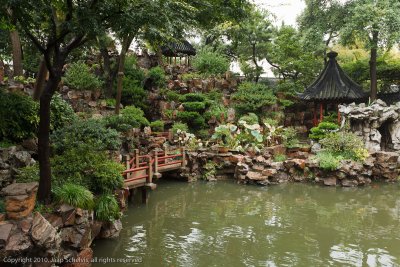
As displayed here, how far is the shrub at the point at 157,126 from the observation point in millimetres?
18375

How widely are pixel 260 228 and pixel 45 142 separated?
6031 millimetres

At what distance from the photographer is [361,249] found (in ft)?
27.7

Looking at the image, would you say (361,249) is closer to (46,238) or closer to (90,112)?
(46,238)

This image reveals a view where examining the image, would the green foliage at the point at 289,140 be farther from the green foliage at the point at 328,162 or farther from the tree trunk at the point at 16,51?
the tree trunk at the point at 16,51

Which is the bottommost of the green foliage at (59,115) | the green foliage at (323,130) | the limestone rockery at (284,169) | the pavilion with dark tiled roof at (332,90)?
the limestone rockery at (284,169)

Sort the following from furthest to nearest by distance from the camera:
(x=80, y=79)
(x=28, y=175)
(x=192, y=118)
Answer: (x=192, y=118)
(x=80, y=79)
(x=28, y=175)

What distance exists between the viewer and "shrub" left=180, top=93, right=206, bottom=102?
68.5 feet

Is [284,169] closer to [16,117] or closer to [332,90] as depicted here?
[332,90]

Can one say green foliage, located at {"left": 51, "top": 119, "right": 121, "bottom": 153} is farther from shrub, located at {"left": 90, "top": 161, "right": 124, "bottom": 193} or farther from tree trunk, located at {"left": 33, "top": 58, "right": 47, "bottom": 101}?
tree trunk, located at {"left": 33, "top": 58, "right": 47, "bottom": 101}

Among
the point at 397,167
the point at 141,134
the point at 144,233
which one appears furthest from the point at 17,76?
the point at 397,167

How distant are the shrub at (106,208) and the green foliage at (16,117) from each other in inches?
104

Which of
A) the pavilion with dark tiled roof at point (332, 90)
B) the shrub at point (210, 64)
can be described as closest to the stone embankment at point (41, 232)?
the pavilion with dark tiled roof at point (332, 90)

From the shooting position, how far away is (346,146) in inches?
655

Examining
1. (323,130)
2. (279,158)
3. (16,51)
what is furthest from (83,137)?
(323,130)
